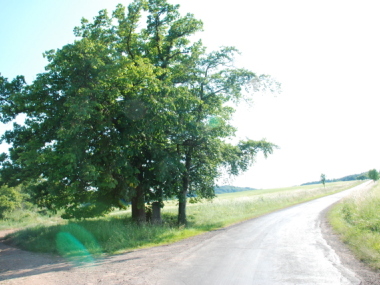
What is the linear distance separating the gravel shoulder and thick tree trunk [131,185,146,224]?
6629mm

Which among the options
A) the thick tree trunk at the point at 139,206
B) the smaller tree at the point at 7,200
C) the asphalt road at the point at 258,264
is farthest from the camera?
the smaller tree at the point at 7,200

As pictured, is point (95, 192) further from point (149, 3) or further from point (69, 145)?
point (149, 3)

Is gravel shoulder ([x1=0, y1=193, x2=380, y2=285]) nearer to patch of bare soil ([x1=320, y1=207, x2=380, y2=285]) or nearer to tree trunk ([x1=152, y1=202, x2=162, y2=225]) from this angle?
patch of bare soil ([x1=320, y1=207, x2=380, y2=285])

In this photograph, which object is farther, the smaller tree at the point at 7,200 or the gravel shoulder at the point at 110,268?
the smaller tree at the point at 7,200

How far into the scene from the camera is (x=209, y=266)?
816 cm

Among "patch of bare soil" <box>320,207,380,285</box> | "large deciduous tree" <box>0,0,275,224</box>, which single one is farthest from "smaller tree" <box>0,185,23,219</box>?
"patch of bare soil" <box>320,207,380,285</box>

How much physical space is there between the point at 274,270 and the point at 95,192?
36.1 ft

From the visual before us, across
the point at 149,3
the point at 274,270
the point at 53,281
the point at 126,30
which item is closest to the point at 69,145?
the point at 53,281

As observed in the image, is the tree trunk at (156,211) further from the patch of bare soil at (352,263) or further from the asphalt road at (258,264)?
the patch of bare soil at (352,263)

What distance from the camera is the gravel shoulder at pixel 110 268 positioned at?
7.31m

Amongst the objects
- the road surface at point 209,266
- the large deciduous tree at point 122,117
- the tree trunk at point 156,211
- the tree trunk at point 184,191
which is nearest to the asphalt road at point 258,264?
the road surface at point 209,266

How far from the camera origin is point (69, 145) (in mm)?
12656

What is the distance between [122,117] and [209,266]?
9.13 meters

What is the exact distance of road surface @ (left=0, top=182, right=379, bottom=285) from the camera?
6965mm
